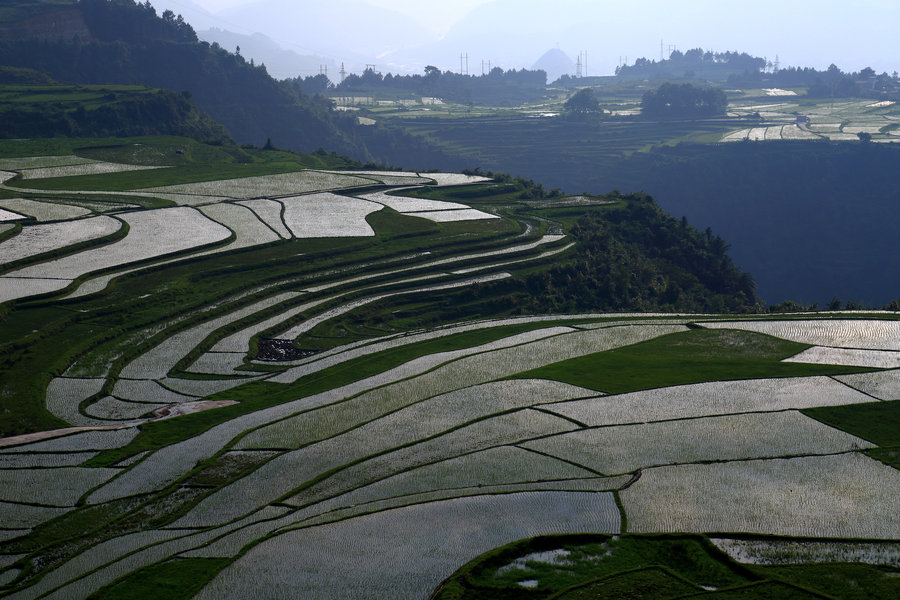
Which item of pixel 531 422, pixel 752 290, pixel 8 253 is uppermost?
pixel 8 253

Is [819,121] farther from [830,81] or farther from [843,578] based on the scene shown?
[843,578]

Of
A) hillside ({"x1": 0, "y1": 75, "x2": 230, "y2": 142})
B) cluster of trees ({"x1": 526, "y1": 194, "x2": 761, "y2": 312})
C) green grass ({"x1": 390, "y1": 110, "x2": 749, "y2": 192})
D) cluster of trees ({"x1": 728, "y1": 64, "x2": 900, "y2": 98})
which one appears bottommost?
cluster of trees ({"x1": 526, "y1": 194, "x2": 761, "y2": 312})

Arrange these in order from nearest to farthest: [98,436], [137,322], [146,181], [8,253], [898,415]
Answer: [898,415], [98,436], [137,322], [8,253], [146,181]

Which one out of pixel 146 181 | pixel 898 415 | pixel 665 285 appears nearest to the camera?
pixel 898 415

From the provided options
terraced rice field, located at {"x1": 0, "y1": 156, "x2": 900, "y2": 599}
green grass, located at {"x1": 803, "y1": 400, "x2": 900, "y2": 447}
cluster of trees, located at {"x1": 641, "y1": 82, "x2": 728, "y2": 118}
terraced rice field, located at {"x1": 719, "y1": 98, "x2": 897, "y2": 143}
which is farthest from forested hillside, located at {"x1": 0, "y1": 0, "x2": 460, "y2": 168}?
green grass, located at {"x1": 803, "y1": 400, "x2": 900, "y2": 447}

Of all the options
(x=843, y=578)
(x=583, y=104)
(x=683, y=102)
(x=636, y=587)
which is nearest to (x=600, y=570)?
(x=636, y=587)

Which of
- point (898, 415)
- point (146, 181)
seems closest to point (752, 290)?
point (898, 415)

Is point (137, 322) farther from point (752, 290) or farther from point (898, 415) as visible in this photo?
point (752, 290)

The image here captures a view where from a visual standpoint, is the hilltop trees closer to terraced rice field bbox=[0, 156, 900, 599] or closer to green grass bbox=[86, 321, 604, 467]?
terraced rice field bbox=[0, 156, 900, 599]
